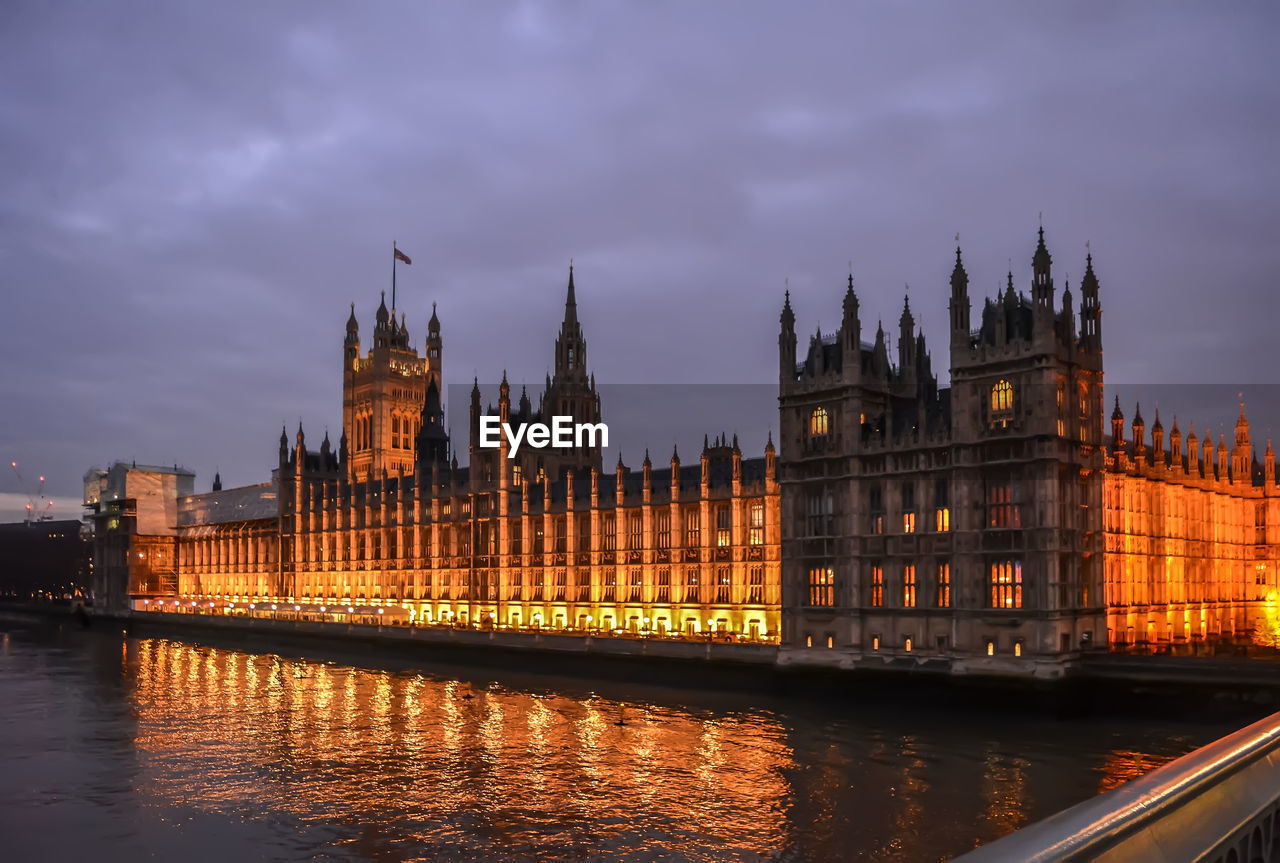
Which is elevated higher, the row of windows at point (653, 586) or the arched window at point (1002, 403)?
the arched window at point (1002, 403)

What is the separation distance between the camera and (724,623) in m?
90.6

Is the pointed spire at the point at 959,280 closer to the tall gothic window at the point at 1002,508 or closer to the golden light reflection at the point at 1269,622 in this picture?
the tall gothic window at the point at 1002,508

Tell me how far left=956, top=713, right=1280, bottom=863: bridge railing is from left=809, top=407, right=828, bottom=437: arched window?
64.4 m

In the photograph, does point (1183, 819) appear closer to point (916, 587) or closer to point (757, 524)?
point (916, 587)

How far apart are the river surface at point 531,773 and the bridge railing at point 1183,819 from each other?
23.6 meters

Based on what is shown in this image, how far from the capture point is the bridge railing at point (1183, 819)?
7.43 metres

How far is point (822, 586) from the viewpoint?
75750 millimetres

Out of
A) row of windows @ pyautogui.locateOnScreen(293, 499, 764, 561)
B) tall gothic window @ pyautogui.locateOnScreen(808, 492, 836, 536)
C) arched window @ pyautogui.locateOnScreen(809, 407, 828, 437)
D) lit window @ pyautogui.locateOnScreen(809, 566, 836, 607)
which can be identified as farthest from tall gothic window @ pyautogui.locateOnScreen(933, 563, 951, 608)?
row of windows @ pyautogui.locateOnScreen(293, 499, 764, 561)

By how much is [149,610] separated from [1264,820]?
187 meters

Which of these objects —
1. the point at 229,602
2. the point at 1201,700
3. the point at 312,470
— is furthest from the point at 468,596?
the point at 1201,700

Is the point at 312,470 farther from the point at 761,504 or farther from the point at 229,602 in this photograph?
the point at 761,504

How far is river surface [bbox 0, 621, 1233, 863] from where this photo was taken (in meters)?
35.5

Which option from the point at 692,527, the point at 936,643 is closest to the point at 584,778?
the point at 936,643

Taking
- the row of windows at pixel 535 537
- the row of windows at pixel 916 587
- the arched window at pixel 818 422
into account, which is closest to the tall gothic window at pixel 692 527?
the row of windows at pixel 535 537
